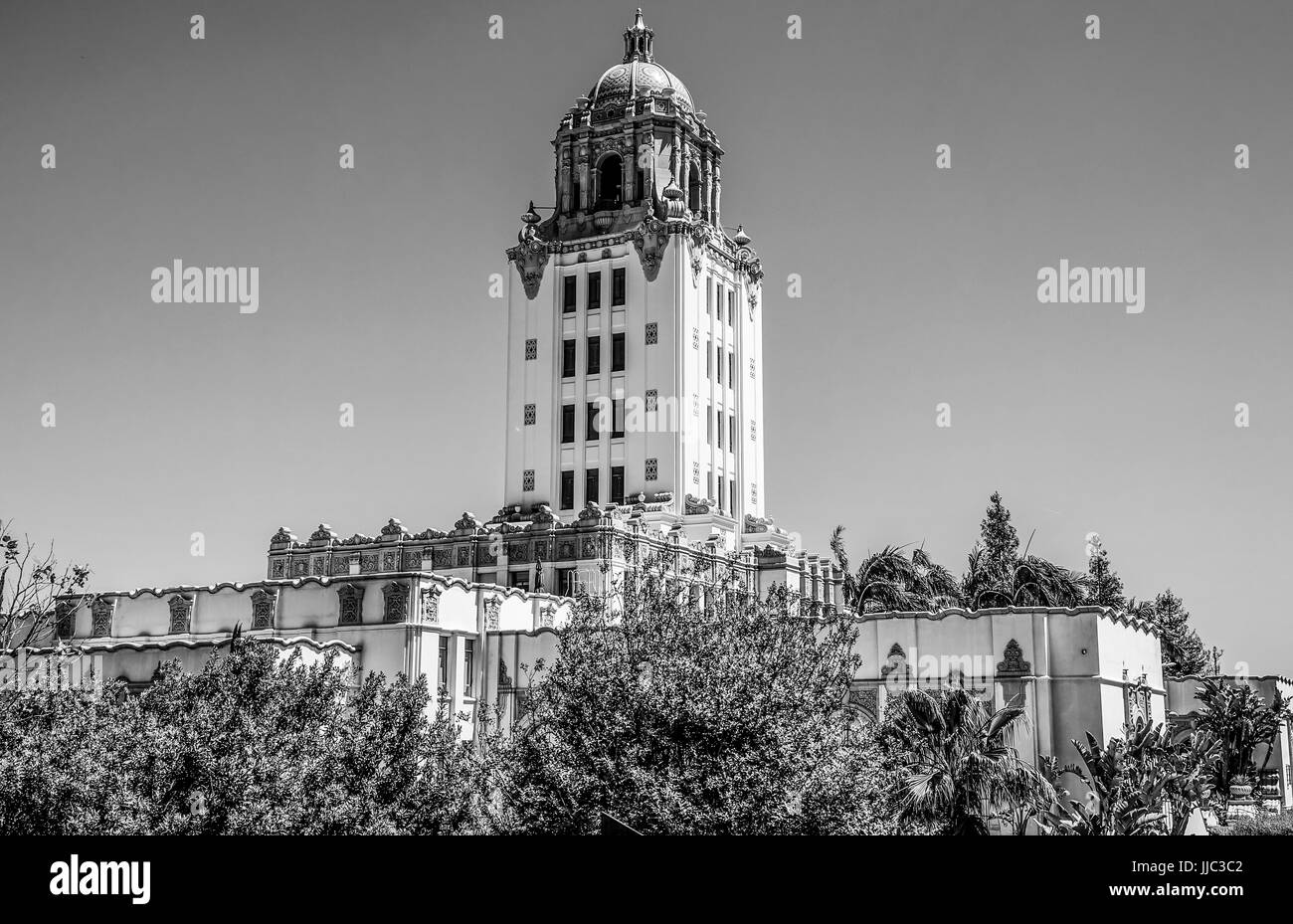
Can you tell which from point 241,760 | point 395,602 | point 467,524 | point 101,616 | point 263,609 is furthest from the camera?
point 467,524

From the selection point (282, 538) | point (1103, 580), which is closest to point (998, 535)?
point (1103, 580)

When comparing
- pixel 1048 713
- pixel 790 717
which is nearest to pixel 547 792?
pixel 790 717

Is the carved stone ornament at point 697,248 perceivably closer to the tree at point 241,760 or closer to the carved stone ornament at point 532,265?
the carved stone ornament at point 532,265

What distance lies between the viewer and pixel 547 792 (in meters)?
26.3

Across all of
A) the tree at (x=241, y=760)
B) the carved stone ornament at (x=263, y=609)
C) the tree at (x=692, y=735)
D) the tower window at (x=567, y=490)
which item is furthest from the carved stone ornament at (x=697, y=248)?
the tree at (x=692, y=735)

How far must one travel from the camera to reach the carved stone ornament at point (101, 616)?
2020 inches

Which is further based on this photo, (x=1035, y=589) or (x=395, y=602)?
(x=1035, y=589)

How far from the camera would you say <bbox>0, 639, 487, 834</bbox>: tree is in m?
26.3

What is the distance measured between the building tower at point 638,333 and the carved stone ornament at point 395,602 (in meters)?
30.4

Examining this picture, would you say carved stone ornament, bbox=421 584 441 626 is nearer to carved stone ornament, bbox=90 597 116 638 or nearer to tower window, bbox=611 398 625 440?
carved stone ornament, bbox=90 597 116 638

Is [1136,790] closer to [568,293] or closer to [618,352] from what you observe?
[618,352]

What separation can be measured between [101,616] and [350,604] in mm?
10980

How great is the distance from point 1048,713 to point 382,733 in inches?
873

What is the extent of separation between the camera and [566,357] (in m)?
82.6
